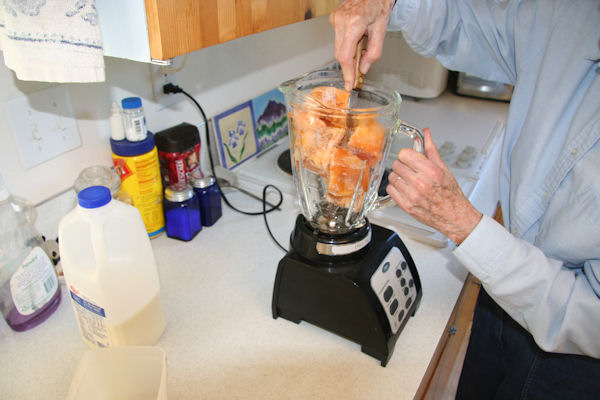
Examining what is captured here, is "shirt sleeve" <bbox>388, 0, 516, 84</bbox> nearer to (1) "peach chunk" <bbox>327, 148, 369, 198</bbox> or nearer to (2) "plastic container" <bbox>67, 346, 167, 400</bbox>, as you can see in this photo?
(1) "peach chunk" <bbox>327, 148, 369, 198</bbox>

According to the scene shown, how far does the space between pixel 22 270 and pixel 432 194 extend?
68 centimetres

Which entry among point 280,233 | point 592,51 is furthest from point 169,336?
point 592,51

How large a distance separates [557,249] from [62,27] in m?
0.84

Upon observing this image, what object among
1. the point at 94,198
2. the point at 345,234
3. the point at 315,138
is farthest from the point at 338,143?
the point at 94,198

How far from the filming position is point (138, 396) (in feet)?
2.06

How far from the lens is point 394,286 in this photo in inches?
29.7

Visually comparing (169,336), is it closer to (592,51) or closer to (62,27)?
(62,27)

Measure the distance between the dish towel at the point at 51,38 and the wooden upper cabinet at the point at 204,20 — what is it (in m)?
0.10

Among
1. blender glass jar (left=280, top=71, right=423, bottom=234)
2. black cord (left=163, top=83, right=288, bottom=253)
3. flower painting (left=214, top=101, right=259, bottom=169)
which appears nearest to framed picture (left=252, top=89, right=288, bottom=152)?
flower painting (left=214, top=101, right=259, bottom=169)

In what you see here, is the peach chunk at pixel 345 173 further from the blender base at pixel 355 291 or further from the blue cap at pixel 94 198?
the blue cap at pixel 94 198

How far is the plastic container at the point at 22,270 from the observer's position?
2.37 ft

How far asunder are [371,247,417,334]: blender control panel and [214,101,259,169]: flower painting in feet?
2.03

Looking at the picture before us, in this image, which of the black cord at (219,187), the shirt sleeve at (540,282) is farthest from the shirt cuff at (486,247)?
the black cord at (219,187)

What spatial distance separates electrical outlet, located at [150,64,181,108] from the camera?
39.3 inches
